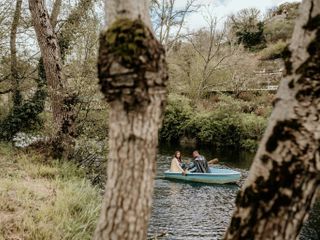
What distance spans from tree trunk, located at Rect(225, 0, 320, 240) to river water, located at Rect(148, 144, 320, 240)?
8.73 meters

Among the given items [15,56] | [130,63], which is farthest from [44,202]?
[15,56]

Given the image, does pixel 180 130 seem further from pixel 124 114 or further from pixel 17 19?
pixel 124 114

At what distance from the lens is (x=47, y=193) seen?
9242 mm

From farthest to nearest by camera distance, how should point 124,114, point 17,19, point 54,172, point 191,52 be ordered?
point 191,52
point 17,19
point 54,172
point 124,114

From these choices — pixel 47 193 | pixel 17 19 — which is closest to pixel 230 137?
pixel 17 19

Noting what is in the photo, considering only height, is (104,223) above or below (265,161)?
below

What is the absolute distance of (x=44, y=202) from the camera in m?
8.51

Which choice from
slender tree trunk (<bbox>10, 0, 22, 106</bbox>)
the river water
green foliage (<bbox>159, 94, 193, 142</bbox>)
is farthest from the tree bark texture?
green foliage (<bbox>159, 94, 193, 142</bbox>)

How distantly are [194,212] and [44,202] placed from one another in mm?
6041

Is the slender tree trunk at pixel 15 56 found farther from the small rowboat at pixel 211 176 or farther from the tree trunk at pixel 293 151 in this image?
the tree trunk at pixel 293 151

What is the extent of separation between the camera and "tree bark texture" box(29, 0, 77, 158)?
12.3m

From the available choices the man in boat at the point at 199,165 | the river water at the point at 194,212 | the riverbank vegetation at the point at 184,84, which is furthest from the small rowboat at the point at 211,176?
the riverbank vegetation at the point at 184,84

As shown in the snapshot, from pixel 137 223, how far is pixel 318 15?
1.50 meters

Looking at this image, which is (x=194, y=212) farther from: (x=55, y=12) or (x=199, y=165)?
(x=55, y=12)
